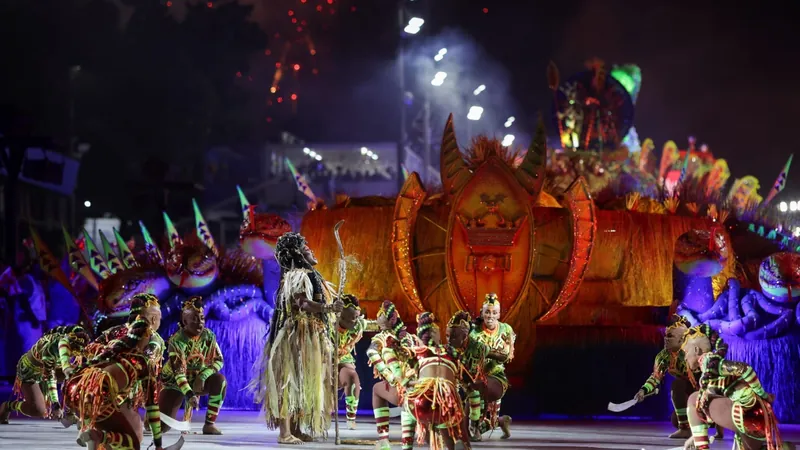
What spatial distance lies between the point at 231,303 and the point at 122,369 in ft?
23.3

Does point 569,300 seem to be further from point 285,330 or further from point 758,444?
point 758,444

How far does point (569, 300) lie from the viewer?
1410 cm

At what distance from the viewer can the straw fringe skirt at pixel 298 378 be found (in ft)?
34.9

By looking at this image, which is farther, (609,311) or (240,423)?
(609,311)

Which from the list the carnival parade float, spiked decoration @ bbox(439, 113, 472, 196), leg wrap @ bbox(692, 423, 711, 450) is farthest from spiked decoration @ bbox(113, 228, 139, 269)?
leg wrap @ bbox(692, 423, 711, 450)

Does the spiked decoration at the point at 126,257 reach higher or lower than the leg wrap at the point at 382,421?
higher

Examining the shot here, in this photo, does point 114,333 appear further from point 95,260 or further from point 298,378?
point 95,260

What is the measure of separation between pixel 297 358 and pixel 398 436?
1653mm

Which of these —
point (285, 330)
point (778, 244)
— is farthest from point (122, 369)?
point (778, 244)

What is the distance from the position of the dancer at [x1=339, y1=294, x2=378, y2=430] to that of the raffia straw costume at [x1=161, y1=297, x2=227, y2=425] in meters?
1.25

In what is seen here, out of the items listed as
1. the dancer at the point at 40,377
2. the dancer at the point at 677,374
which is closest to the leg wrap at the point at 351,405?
the dancer at the point at 40,377

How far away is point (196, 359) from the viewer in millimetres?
12062

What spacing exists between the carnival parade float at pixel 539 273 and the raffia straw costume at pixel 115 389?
646 cm

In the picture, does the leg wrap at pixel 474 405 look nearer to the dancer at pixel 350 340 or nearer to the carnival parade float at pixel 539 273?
the dancer at pixel 350 340
